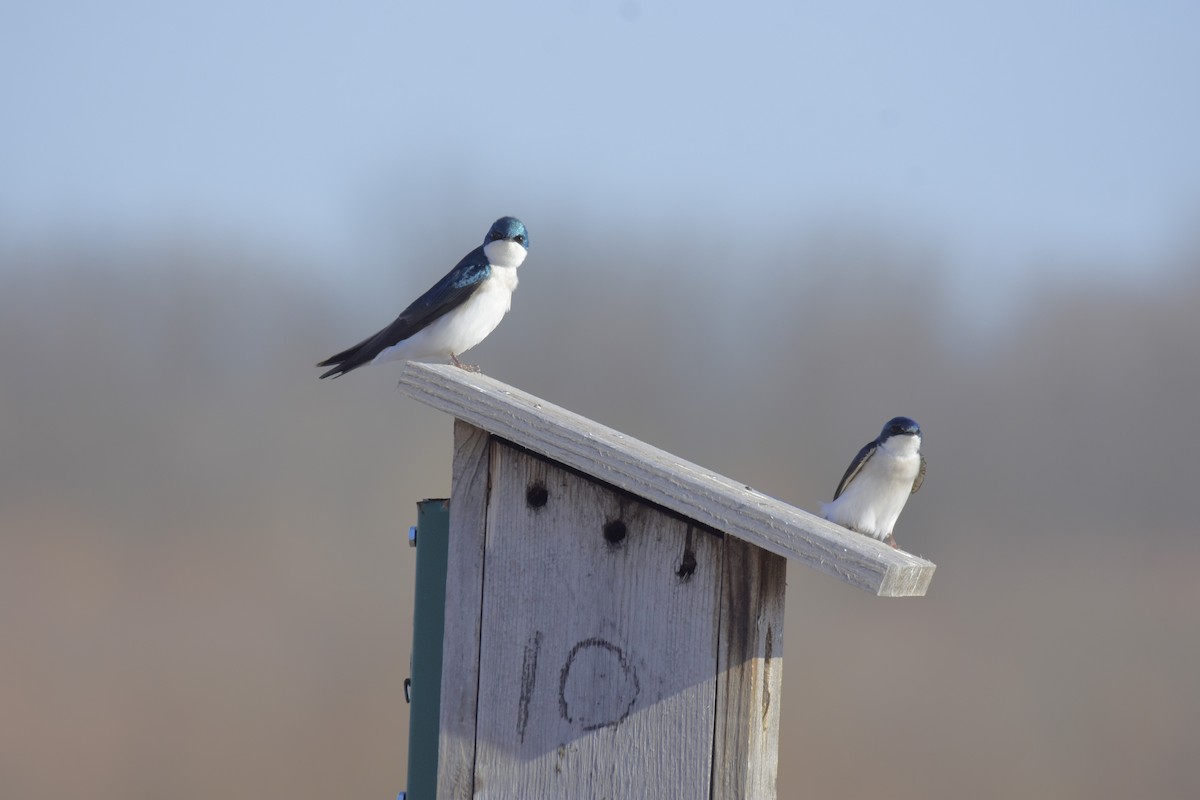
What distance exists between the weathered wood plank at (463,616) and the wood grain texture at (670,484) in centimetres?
9

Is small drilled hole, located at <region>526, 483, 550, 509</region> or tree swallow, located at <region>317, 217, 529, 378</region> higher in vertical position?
tree swallow, located at <region>317, 217, 529, 378</region>

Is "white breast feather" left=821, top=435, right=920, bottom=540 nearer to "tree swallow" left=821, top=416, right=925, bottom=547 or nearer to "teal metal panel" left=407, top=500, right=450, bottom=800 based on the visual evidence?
"tree swallow" left=821, top=416, right=925, bottom=547

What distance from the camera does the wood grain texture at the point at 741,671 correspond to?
270cm

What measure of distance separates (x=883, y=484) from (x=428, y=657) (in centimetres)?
169

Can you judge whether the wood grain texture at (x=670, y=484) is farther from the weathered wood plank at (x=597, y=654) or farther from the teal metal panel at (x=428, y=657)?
the teal metal panel at (x=428, y=657)

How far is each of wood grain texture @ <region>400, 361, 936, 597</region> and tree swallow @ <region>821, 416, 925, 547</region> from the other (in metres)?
1.47

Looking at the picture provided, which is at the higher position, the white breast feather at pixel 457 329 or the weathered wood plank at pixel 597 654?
the white breast feather at pixel 457 329

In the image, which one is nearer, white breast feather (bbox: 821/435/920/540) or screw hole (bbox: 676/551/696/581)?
screw hole (bbox: 676/551/696/581)

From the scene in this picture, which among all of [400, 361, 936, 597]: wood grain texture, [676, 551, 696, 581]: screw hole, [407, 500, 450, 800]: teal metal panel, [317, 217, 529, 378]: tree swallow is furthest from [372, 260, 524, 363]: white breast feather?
[676, 551, 696, 581]: screw hole

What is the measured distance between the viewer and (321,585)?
1240 cm

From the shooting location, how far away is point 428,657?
2.93 m

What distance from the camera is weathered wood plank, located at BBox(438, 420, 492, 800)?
2.73 meters

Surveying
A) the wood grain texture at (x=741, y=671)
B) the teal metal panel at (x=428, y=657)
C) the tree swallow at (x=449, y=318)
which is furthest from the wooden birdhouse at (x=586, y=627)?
the tree swallow at (x=449, y=318)

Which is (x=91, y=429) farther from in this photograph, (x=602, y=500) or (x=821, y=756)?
(x=602, y=500)
